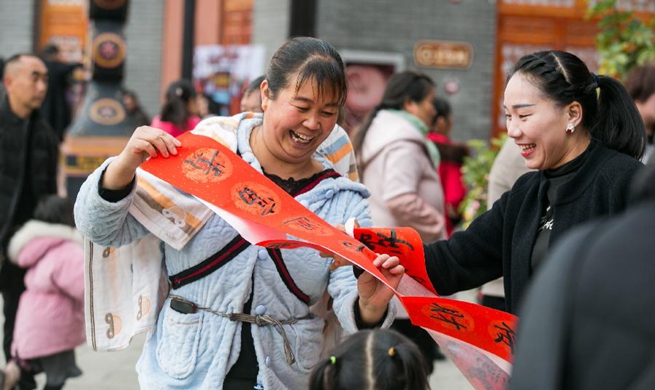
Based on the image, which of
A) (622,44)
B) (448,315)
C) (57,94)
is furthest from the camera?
(57,94)

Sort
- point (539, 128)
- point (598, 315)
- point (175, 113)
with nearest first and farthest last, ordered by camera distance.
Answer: point (598, 315) < point (539, 128) < point (175, 113)

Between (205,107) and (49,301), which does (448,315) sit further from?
(205,107)

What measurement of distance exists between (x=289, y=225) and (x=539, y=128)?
0.74 meters

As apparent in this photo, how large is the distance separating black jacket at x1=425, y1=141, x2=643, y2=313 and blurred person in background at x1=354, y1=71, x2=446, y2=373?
7.32 feet

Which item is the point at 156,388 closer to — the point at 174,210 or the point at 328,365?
the point at 174,210

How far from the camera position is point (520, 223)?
10.3ft

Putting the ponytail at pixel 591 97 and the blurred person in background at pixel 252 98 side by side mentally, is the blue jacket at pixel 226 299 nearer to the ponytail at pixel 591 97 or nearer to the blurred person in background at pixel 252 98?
the ponytail at pixel 591 97

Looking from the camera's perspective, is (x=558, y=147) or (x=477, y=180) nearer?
(x=558, y=147)

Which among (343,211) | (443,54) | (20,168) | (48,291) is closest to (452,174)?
(20,168)

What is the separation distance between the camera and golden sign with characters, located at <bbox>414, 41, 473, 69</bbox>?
1294 centimetres

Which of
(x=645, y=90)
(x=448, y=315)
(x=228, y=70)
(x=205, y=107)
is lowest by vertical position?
(x=205, y=107)

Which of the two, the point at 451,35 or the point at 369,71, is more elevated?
the point at 451,35

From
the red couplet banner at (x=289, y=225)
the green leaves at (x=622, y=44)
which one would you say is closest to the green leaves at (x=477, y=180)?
the green leaves at (x=622, y=44)

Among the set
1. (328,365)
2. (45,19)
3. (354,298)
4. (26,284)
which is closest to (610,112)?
(354,298)
